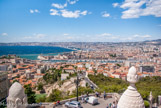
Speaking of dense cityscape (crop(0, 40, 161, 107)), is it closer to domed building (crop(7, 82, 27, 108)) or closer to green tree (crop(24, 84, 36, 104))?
green tree (crop(24, 84, 36, 104))

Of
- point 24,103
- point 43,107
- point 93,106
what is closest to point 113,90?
point 93,106

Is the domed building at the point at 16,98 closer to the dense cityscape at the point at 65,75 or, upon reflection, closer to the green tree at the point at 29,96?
the dense cityscape at the point at 65,75

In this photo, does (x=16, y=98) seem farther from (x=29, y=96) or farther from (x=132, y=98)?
(x=29, y=96)

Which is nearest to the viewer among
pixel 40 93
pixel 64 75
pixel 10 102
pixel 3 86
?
pixel 10 102

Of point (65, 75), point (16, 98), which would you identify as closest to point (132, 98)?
point (16, 98)

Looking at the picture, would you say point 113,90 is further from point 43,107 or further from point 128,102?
point 128,102

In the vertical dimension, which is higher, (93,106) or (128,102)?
(128,102)

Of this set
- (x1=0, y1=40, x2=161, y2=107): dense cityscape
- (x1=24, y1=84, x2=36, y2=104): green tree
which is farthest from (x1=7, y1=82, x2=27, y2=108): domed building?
(x1=24, y1=84, x2=36, y2=104): green tree

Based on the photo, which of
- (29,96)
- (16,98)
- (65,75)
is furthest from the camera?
(65,75)
